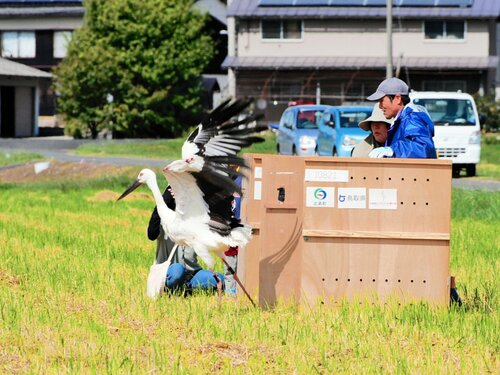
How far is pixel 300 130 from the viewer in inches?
1205

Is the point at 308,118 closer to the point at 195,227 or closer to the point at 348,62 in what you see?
the point at 348,62

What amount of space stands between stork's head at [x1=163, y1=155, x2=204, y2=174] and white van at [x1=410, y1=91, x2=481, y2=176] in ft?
63.1

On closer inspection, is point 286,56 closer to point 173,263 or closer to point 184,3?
point 184,3

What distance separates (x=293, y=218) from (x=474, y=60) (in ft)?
131

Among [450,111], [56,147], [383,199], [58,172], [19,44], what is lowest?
[58,172]

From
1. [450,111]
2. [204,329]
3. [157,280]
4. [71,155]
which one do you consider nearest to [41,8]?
[71,155]

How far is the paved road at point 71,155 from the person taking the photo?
2559cm

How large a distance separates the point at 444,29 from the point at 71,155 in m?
18.1

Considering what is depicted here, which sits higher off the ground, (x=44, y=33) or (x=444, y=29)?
(x=44, y=33)

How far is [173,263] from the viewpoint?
9625 mm

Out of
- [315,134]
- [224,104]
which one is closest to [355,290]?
[224,104]

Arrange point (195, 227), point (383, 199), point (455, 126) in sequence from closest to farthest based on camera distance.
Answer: point (383, 199), point (195, 227), point (455, 126)

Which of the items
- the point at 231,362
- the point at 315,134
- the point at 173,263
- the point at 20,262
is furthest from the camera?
the point at 315,134

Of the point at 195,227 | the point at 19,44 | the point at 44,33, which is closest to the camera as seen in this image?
the point at 195,227
